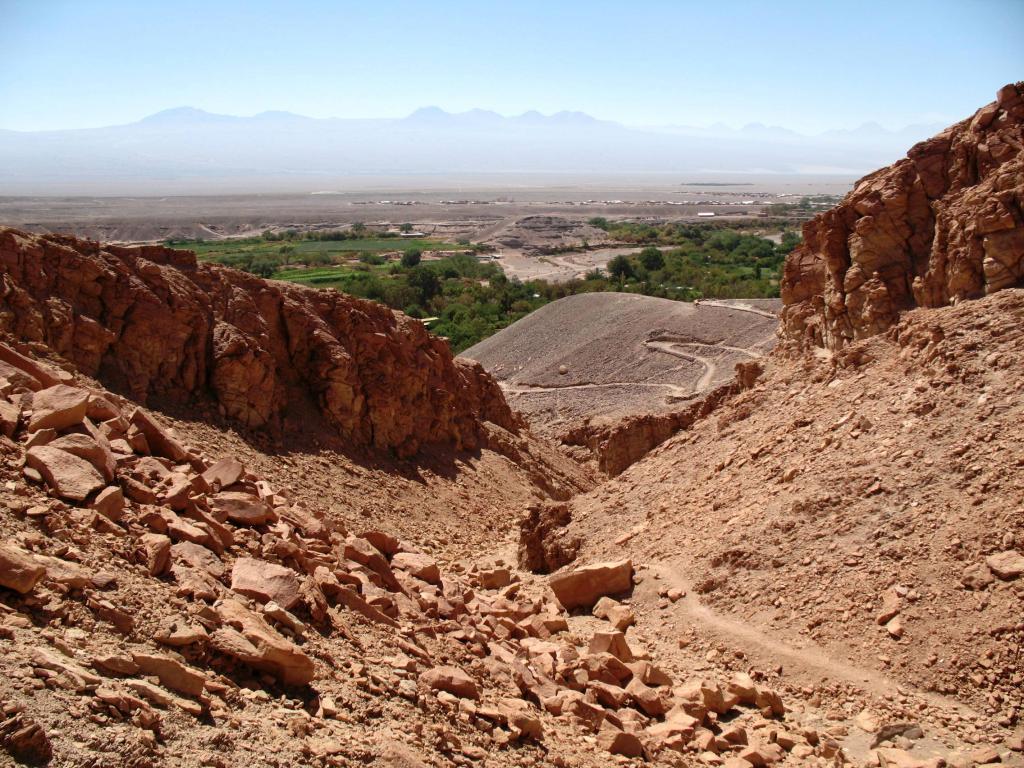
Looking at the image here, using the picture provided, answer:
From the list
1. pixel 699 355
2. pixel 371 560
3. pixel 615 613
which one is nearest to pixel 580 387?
pixel 699 355

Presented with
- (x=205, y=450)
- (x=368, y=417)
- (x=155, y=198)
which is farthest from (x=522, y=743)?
(x=155, y=198)

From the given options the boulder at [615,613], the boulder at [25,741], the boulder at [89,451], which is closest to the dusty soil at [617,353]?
the boulder at [615,613]

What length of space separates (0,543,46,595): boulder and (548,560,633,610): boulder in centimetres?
819

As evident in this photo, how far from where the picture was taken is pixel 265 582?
8.52 metres

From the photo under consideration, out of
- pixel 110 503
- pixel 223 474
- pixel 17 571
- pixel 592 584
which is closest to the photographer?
pixel 17 571

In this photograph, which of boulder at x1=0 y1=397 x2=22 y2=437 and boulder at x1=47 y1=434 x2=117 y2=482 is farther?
boulder at x1=47 y1=434 x2=117 y2=482

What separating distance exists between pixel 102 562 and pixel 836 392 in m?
11.9

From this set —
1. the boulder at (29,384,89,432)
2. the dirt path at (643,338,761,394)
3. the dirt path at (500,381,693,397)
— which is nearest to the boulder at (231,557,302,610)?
the boulder at (29,384,89,432)

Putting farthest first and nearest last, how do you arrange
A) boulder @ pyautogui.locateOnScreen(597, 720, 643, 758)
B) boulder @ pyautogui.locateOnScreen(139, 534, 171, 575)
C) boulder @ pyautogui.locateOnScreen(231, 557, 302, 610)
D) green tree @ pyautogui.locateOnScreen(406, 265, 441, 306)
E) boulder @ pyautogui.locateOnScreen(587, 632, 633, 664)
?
1. green tree @ pyautogui.locateOnScreen(406, 265, 441, 306)
2. boulder @ pyautogui.locateOnScreen(587, 632, 633, 664)
3. boulder @ pyautogui.locateOnScreen(597, 720, 643, 758)
4. boulder @ pyautogui.locateOnScreen(231, 557, 302, 610)
5. boulder @ pyautogui.locateOnScreen(139, 534, 171, 575)

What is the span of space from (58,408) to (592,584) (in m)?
7.53

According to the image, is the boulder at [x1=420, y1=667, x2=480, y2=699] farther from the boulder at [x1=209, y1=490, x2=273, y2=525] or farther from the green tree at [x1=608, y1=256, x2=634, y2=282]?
the green tree at [x1=608, y1=256, x2=634, y2=282]

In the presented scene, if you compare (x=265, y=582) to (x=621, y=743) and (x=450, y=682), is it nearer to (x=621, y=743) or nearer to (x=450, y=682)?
(x=450, y=682)

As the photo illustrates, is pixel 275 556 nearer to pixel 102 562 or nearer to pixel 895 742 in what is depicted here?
pixel 102 562

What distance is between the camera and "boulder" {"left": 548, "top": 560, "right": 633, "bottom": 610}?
13336 mm
